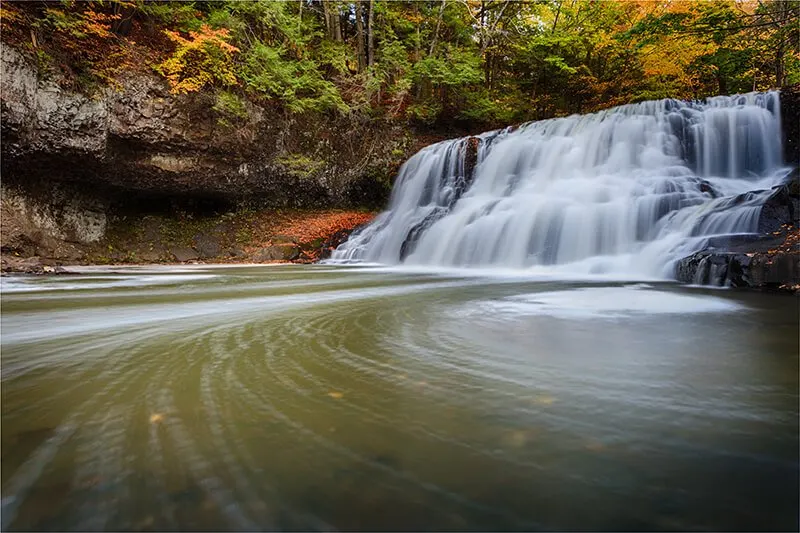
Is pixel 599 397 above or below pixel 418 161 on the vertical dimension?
below

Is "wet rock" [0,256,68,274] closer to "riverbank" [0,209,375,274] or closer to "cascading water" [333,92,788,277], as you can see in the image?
"riverbank" [0,209,375,274]

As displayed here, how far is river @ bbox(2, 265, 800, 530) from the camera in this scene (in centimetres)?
67

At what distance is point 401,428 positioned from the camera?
97cm

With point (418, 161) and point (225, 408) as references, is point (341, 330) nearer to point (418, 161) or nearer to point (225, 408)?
point (225, 408)

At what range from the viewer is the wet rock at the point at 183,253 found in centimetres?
1065

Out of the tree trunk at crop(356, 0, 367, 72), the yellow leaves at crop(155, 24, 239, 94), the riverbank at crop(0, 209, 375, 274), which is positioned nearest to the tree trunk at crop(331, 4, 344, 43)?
the tree trunk at crop(356, 0, 367, 72)

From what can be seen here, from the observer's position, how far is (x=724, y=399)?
1168mm

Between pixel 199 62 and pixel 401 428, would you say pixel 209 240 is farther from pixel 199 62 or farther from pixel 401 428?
pixel 401 428

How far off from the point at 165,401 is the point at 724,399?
1573mm

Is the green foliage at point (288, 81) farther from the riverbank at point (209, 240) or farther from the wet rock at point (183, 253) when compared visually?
the wet rock at point (183, 253)

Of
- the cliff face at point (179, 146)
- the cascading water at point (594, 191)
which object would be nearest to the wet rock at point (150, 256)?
the cliff face at point (179, 146)

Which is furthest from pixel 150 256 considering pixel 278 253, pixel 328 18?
pixel 328 18

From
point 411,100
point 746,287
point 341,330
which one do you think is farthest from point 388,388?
point 411,100

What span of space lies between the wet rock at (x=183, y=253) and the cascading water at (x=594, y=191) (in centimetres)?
381
